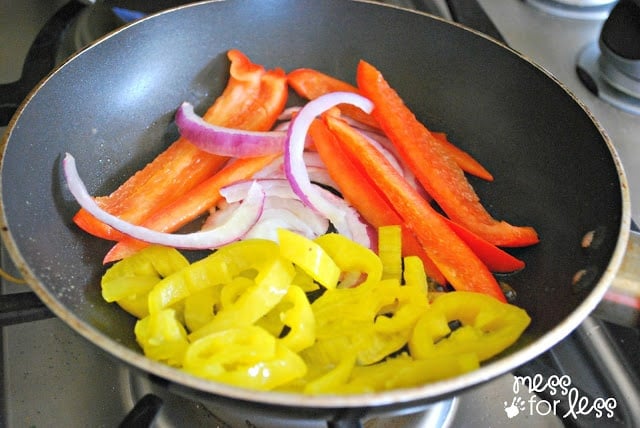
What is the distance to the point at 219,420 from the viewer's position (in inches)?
30.9

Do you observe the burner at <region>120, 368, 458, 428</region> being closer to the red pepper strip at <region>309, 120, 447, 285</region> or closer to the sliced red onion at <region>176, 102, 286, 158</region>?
the red pepper strip at <region>309, 120, 447, 285</region>

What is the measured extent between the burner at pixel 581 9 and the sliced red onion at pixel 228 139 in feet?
2.59

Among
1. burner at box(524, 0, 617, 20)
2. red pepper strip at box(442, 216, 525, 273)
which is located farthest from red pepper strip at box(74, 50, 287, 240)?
burner at box(524, 0, 617, 20)

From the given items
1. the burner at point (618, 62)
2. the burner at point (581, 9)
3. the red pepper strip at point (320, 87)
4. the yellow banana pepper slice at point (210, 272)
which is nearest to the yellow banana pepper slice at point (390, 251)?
the yellow banana pepper slice at point (210, 272)

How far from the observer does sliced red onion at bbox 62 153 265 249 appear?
0.85 metres

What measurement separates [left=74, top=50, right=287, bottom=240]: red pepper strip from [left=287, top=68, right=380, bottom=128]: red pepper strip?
25 mm

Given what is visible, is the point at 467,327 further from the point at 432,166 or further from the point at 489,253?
the point at 432,166

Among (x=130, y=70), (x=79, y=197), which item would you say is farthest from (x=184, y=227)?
(x=130, y=70)

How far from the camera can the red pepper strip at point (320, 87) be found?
42.8 inches

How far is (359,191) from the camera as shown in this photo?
967 millimetres

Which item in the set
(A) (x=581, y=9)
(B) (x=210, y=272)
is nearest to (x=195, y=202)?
(B) (x=210, y=272)

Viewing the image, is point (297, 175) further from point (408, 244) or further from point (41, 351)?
point (41, 351)

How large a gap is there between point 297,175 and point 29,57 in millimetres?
573

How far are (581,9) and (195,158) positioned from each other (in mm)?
947
